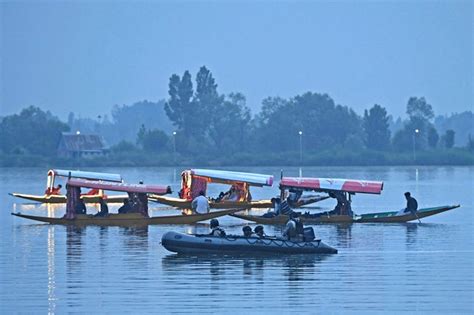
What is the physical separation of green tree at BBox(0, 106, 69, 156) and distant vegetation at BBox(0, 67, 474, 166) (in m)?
0.14

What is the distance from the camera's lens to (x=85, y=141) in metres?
191

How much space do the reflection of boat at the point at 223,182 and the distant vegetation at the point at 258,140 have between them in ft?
373

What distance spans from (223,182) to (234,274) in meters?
22.8

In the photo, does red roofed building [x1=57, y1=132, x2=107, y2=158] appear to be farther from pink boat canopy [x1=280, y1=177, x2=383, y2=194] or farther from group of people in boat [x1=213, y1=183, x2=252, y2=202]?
pink boat canopy [x1=280, y1=177, x2=383, y2=194]

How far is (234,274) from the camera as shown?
110 feet

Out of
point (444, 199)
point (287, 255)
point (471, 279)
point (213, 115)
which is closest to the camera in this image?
point (471, 279)

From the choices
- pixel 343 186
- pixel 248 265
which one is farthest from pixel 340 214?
pixel 248 265

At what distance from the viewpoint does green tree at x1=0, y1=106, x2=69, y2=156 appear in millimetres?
187625

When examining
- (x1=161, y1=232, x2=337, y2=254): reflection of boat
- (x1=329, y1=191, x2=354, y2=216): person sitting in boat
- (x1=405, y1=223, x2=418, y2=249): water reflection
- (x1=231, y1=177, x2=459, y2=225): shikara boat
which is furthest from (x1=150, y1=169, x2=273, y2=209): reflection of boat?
(x1=161, y1=232, x2=337, y2=254): reflection of boat

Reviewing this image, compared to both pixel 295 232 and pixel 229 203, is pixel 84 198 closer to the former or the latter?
pixel 229 203

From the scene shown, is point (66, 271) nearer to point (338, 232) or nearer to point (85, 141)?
point (338, 232)

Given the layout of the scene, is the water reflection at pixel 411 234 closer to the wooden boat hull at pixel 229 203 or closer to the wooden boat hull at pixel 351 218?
the wooden boat hull at pixel 351 218

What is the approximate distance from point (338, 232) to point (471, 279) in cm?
1265

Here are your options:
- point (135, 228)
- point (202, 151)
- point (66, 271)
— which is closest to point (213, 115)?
point (202, 151)
